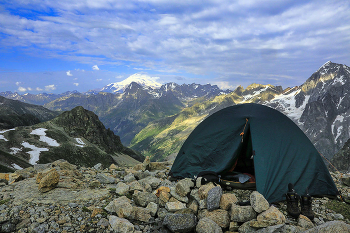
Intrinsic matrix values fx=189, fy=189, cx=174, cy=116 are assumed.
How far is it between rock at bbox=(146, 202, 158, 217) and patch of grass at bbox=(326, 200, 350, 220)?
868 cm

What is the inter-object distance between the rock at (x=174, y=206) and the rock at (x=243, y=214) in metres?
2.42

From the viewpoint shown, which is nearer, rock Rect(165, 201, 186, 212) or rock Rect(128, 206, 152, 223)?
rock Rect(128, 206, 152, 223)

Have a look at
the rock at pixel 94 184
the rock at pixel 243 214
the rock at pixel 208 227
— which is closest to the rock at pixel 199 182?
the rock at pixel 208 227

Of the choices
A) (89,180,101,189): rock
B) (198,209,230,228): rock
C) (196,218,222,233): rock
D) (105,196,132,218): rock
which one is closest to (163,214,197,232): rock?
(196,218,222,233): rock

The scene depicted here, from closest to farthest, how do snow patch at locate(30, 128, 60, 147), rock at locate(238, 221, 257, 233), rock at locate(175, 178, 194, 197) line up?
rock at locate(238, 221, 257, 233) < rock at locate(175, 178, 194, 197) < snow patch at locate(30, 128, 60, 147)

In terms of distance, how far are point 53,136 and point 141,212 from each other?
100036 mm

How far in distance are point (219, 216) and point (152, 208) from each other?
3.06 metres

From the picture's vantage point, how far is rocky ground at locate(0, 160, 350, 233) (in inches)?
285

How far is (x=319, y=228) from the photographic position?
230 inches

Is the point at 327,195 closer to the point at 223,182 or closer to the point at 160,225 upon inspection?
the point at 223,182

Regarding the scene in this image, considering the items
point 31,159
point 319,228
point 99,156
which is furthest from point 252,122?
point 99,156

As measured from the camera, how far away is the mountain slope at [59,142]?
67731mm

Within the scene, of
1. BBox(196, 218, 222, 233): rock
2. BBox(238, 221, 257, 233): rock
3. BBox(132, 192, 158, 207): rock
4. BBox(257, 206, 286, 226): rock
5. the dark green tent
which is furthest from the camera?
the dark green tent

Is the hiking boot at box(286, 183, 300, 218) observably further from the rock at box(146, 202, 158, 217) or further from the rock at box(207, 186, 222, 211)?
the rock at box(146, 202, 158, 217)
